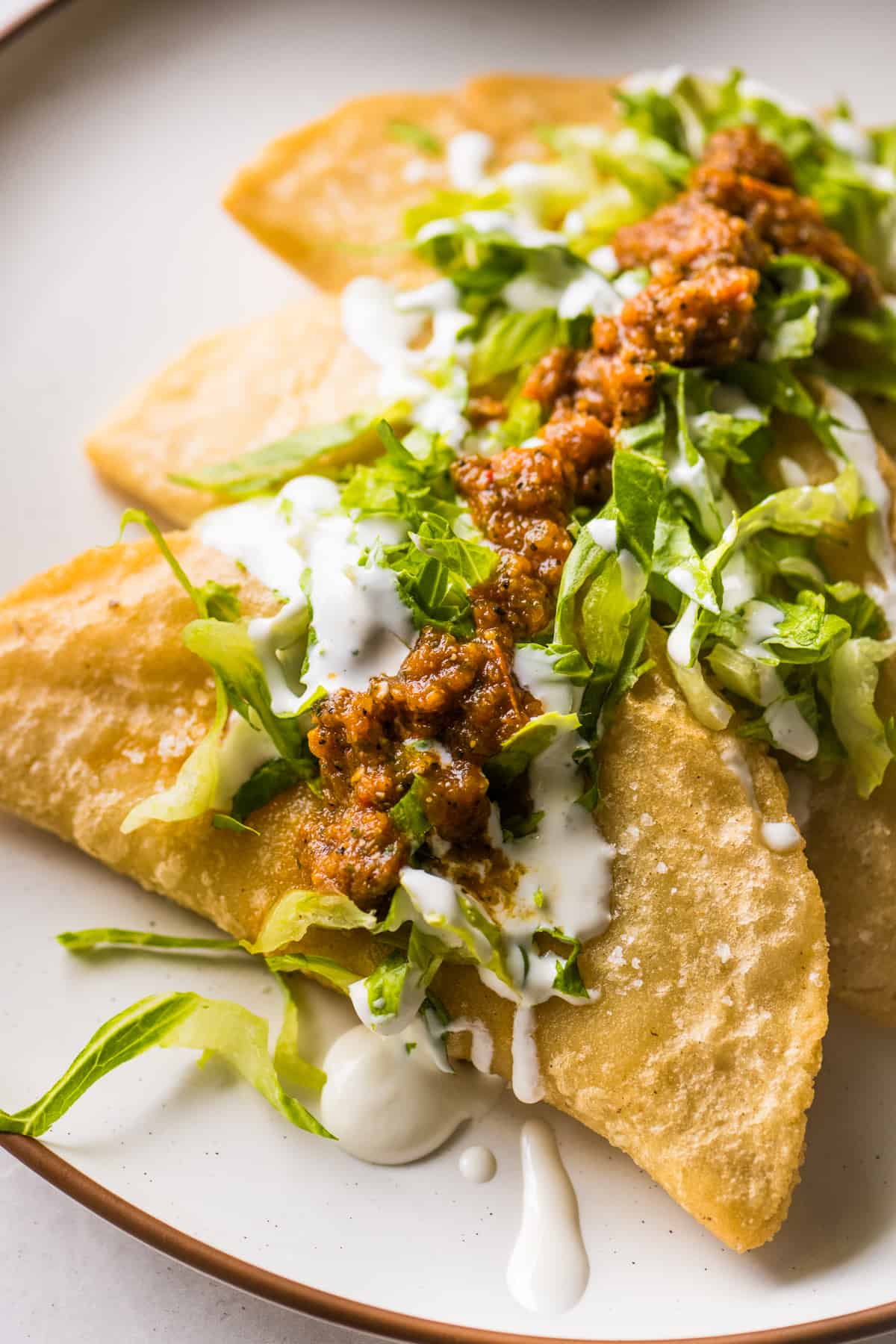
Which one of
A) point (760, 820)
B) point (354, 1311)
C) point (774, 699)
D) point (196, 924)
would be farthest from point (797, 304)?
point (354, 1311)

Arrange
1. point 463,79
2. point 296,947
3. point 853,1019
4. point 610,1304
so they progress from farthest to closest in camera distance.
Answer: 1. point 463,79
2. point 853,1019
3. point 296,947
4. point 610,1304

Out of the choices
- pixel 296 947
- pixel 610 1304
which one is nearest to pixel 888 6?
pixel 296 947

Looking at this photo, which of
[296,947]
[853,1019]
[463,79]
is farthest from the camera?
[463,79]

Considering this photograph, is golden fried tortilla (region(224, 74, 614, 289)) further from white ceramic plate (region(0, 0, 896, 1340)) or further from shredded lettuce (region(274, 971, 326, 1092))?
shredded lettuce (region(274, 971, 326, 1092))

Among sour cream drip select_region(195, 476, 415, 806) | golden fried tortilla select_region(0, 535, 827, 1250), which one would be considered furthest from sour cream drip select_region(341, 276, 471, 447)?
golden fried tortilla select_region(0, 535, 827, 1250)

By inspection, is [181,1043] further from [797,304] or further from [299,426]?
[797,304]

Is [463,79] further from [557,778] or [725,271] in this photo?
[557,778]

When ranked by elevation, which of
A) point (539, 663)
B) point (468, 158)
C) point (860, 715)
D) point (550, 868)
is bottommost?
point (860, 715)
